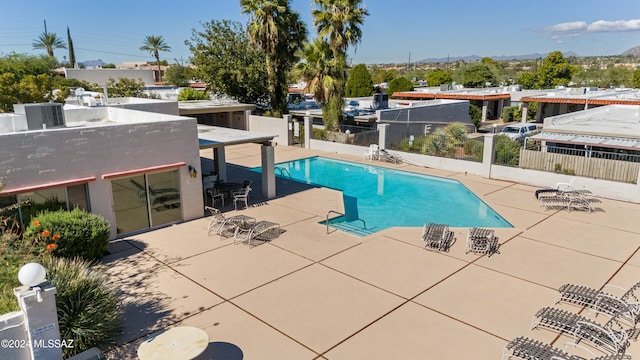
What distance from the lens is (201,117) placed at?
33.6 meters

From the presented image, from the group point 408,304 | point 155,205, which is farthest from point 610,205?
point 155,205

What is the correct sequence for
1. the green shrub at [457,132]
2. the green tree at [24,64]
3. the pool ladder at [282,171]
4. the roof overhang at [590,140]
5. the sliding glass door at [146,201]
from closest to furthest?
the sliding glass door at [146,201] → the roof overhang at [590,140] → the pool ladder at [282,171] → the green shrub at [457,132] → the green tree at [24,64]

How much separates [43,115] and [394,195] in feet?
46.7

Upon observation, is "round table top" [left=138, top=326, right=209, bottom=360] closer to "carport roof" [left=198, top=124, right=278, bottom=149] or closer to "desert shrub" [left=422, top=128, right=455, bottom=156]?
"carport roof" [left=198, top=124, right=278, bottom=149]

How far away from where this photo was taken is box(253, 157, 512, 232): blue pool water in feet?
54.3

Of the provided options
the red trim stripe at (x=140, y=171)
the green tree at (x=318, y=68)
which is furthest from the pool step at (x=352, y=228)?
the green tree at (x=318, y=68)

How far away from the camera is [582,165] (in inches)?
724

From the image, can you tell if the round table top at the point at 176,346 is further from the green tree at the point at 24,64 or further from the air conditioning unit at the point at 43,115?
the green tree at the point at 24,64

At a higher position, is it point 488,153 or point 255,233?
point 488,153

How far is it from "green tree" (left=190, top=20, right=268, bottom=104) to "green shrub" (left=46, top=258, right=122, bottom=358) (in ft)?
86.4

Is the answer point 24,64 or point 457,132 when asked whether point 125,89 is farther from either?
point 24,64

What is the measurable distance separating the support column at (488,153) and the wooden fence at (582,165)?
1.35 metres

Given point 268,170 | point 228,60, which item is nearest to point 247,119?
point 228,60

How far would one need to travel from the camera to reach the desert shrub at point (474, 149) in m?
22.2
